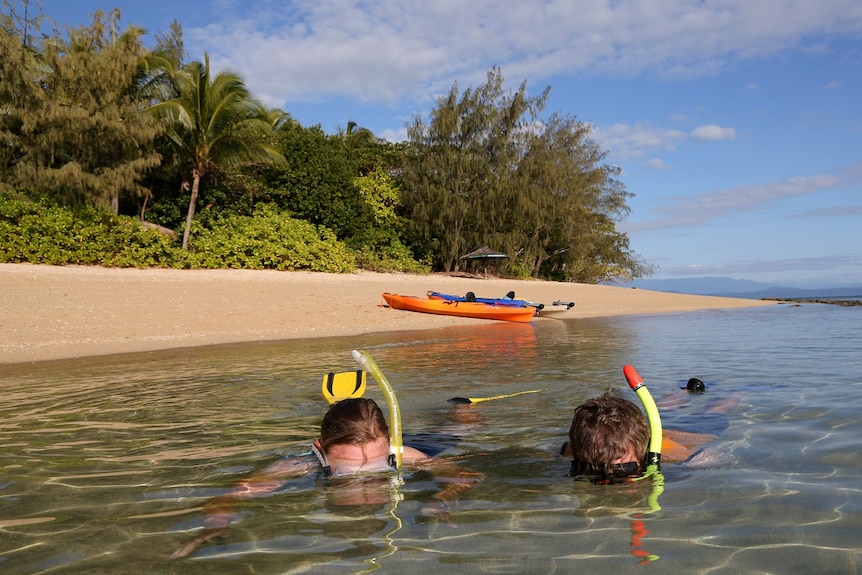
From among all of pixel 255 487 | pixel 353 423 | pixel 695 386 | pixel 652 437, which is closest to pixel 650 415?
pixel 652 437

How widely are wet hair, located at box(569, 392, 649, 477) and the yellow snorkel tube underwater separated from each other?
67mm

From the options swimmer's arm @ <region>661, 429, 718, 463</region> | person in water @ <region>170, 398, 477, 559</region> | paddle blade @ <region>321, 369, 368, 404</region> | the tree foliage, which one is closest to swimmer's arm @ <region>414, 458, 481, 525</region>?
person in water @ <region>170, 398, 477, 559</region>

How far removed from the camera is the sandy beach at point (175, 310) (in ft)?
39.7

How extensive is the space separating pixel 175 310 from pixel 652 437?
13.4 m

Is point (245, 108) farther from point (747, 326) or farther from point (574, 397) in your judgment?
point (574, 397)

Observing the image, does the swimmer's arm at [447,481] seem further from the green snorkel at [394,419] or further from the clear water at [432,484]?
the green snorkel at [394,419]

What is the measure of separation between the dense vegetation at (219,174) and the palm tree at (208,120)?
53 millimetres

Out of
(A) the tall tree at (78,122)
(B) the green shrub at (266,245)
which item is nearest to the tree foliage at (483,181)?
(B) the green shrub at (266,245)

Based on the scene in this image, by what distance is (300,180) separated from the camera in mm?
27422

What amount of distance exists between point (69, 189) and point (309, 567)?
21.2 meters

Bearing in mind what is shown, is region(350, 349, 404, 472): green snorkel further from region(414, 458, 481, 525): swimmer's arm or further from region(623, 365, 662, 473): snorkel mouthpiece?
region(623, 365, 662, 473): snorkel mouthpiece

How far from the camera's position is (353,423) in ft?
12.5

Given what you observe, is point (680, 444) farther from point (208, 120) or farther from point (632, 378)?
point (208, 120)

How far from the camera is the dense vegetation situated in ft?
66.6
